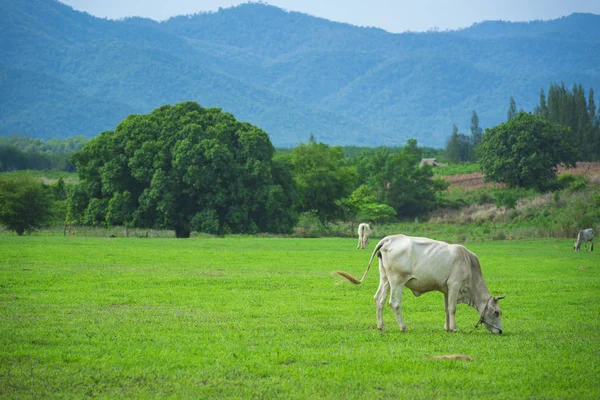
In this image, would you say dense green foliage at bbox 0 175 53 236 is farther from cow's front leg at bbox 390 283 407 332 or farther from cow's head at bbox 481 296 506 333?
cow's head at bbox 481 296 506 333

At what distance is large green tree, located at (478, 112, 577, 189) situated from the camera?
91688mm

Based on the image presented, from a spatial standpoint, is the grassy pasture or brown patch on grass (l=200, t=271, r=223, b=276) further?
brown patch on grass (l=200, t=271, r=223, b=276)

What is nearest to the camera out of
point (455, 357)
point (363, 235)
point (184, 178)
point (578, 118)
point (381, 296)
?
point (455, 357)

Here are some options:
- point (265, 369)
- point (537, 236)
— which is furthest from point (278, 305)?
point (537, 236)

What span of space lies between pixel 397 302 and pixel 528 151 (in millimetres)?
82182

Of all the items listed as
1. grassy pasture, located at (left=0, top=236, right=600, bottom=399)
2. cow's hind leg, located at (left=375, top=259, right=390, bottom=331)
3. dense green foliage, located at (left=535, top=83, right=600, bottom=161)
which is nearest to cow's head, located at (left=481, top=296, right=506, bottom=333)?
grassy pasture, located at (left=0, top=236, right=600, bottom=399)

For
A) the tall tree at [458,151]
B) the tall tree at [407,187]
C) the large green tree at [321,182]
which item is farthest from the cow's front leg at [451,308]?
the tall tree at [458,151]

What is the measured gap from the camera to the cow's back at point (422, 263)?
50.9 feet

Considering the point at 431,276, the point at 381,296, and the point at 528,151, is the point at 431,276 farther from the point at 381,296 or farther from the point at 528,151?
the point at 528,151

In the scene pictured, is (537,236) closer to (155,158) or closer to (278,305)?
(155,158)

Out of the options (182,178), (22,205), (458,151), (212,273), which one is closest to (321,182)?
(182,178)

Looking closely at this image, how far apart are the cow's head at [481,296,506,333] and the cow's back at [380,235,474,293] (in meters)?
0.79

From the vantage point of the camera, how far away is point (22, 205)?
189ft

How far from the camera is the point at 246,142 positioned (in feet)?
213
